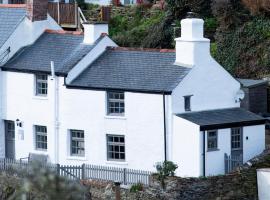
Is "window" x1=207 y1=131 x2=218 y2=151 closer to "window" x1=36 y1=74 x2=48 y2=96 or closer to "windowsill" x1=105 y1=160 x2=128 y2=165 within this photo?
"windowsill" x1=105 y1=160 x2=128 y2=165

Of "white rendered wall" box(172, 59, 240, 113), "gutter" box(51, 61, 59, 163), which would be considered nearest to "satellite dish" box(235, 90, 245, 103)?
"white rendered wall" box(172, 59, 240, 113)

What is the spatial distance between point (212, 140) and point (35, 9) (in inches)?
438

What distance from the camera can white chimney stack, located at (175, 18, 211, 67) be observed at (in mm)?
33938

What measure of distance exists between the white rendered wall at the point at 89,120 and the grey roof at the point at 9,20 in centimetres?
180

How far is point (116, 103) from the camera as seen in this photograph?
34812 mm

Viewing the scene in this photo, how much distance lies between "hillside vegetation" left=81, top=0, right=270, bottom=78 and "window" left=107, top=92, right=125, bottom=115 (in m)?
10.6

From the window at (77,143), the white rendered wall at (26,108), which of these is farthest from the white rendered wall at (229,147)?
the white rendered wall at (26,108)

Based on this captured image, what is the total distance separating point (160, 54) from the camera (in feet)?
118

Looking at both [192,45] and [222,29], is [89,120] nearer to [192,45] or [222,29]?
[192,45]

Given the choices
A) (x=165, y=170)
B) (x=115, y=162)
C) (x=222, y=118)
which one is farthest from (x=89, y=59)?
(x=165, y=170)

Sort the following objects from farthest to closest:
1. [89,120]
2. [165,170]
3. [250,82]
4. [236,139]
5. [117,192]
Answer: [250,82] < [89,120] < [236,139] < [117,192] < [165,170]

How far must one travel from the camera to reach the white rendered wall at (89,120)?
33750 mm

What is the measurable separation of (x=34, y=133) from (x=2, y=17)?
603 centimetres

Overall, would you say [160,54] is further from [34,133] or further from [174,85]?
[34,133]
